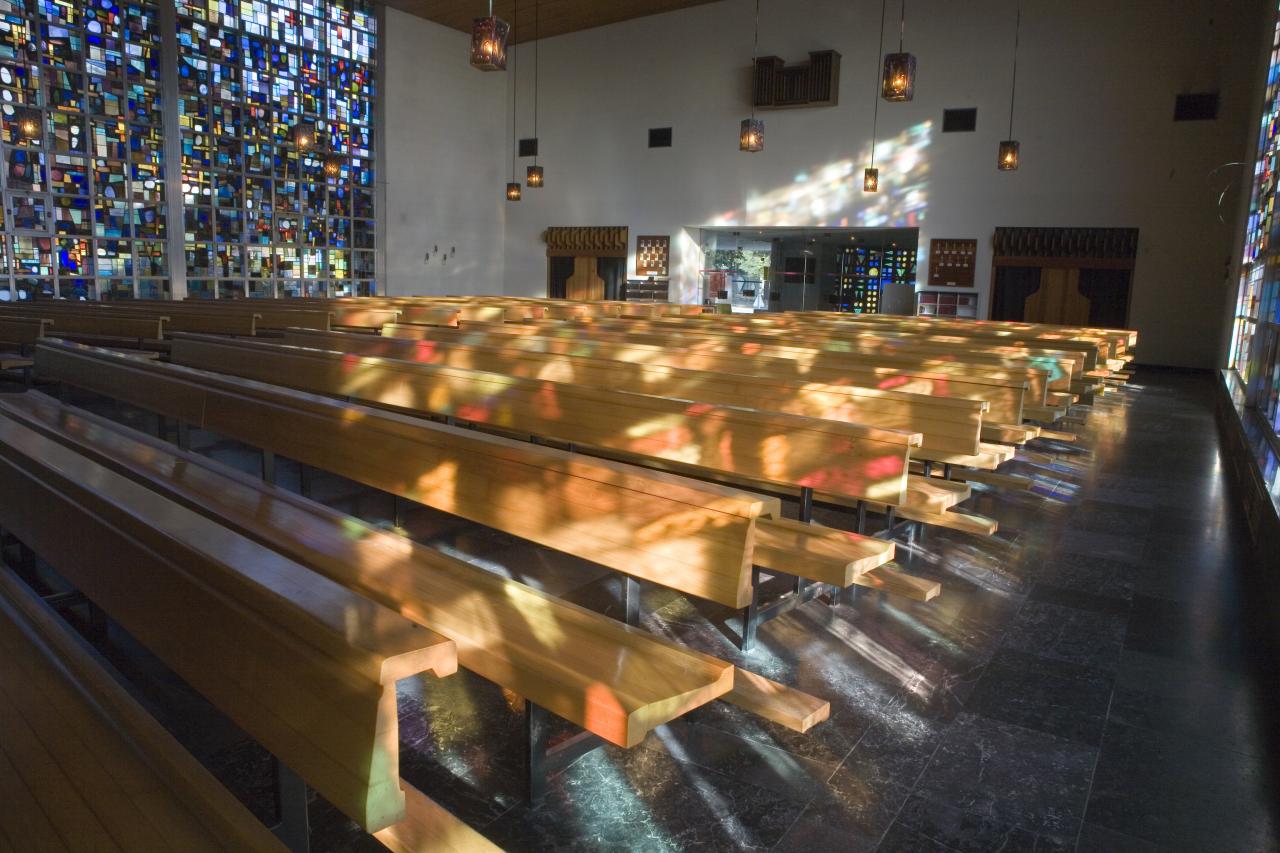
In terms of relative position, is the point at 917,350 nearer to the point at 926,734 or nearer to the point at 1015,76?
the point at 926,734

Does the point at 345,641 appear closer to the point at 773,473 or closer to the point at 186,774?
the point at 186,774

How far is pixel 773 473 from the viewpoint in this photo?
217 centimetres

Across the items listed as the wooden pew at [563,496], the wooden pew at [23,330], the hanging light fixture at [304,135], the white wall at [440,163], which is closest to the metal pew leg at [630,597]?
the wooden pew at [563,496]

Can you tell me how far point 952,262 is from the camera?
12.1 meters

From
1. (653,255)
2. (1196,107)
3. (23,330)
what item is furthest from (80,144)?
(1196,107)

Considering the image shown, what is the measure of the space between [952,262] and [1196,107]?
3.39 meters

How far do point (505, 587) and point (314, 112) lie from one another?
14.2 metres

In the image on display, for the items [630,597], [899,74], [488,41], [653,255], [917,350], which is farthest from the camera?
[653,255]

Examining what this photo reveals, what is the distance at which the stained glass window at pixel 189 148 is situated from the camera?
10.6 metres

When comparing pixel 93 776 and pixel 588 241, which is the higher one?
pixel 588 241

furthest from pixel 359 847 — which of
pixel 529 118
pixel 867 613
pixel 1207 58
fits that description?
pixel 529 118

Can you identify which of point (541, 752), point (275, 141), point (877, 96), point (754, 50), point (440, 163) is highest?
point (754, 50)

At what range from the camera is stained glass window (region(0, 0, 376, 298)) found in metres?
10.6

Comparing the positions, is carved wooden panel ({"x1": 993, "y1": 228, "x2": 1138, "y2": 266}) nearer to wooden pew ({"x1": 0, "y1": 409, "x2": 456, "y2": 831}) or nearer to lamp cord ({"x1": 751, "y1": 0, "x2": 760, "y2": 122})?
lamp cord ({"x1": 751, "y1": 0, "x2": 760, "y2": 122})
